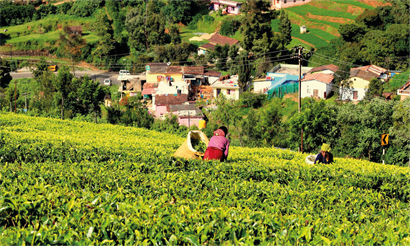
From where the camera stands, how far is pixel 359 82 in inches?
1644

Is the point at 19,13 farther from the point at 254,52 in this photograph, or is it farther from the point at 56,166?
the point at 56,166

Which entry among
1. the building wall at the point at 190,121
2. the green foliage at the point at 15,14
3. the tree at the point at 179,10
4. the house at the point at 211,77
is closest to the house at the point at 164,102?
the building wall at the point at 190,121

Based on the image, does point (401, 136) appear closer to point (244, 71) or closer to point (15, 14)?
point (244, 71)

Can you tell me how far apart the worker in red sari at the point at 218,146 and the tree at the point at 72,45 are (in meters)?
67.9

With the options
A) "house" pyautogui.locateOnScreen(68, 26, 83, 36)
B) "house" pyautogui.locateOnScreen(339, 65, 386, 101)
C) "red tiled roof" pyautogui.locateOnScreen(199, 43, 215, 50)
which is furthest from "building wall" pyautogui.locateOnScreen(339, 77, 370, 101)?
"house" pyautogui.locateOnScreen(68, 26, 83, 36)

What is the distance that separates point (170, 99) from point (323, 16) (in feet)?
129

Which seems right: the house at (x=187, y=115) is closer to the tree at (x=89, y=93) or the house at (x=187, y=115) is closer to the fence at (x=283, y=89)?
the tree at (x=89, y=93)

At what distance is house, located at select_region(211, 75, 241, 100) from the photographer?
49375 mm

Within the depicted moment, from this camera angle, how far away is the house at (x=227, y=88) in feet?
162

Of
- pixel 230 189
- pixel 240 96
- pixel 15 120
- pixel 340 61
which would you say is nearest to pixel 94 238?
pixel 230 189

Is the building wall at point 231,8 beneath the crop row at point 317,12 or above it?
above

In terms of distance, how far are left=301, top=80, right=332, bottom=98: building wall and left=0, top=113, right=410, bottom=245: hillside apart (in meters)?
34.1

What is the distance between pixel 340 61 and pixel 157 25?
1339 inches

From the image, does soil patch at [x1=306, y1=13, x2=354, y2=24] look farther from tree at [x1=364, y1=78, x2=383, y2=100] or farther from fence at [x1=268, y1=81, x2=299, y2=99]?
tree at [x1=364, y1=78, x2=383, y2=100]
